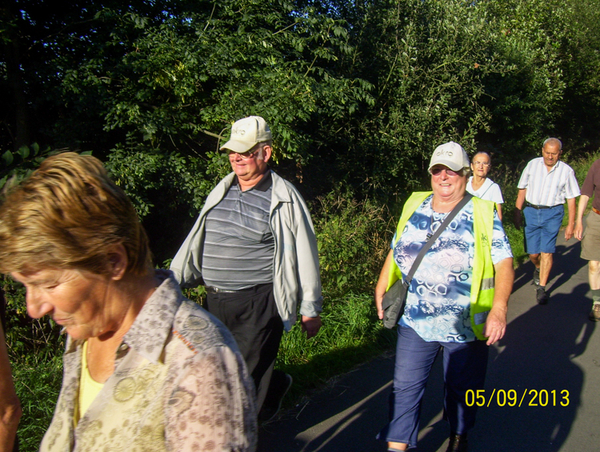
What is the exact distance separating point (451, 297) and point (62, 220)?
2322 mm

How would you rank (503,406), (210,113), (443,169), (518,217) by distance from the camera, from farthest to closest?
(518,217) → (210,113) → (503,406) → (443,169)

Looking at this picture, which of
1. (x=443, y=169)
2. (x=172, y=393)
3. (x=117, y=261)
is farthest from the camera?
(x=443, y=169)

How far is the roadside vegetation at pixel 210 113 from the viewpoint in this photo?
4785 millimetres

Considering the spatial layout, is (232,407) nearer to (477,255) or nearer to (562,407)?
(477,255)

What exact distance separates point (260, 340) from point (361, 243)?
3.07 m

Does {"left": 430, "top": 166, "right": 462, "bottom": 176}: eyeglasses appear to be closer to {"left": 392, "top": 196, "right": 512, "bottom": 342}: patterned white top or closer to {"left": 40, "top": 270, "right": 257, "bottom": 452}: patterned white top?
{"left": 392, "top": 196, "right": 512, "bottom": 342}: patterned white top

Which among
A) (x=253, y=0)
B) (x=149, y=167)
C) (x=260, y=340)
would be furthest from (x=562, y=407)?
(x=253, y=0)

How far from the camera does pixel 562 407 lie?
400 centimetres

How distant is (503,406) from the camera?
4.02 metres

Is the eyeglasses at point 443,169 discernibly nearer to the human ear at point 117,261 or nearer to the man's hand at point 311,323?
the man's hand at point 311,323

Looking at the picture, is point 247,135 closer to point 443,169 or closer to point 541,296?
point 443,169

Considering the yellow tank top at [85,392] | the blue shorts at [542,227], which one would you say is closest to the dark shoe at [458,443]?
the yellow tank top at [85,392]

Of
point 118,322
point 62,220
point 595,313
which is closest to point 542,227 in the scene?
point 595,313

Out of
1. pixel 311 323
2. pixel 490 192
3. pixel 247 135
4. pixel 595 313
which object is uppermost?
pixel 247 135
